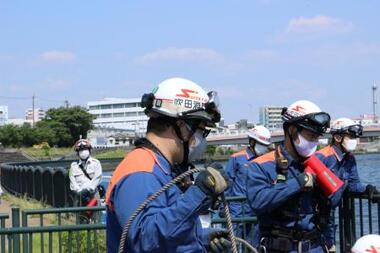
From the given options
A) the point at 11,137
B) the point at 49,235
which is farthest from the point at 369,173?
the point at 11,137

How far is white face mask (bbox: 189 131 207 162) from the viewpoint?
3.54 metres

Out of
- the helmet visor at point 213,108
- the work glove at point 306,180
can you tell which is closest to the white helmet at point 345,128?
the work glove at point 306,180

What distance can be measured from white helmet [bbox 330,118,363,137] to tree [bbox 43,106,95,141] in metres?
100.0

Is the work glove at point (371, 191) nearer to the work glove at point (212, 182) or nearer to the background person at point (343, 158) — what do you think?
the background person at point (343, 158)

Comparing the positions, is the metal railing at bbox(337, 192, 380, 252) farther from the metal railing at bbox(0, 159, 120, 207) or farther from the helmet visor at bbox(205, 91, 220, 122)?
the metal railing at bbox(0, 159, 120, 207)

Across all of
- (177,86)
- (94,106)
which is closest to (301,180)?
(177,86)

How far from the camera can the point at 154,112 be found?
11.7ft

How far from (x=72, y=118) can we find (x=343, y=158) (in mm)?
100827

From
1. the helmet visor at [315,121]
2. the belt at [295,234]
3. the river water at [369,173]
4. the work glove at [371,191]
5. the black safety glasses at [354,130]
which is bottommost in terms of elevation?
the river water at [369,173]

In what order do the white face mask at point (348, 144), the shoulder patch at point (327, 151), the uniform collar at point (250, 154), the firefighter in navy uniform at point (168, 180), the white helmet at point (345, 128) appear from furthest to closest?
the uniform collar at point (250, 154) < the white helmet at point (345, 128) < the white face mask at point (348, 144) < the shoulder patch at point (327, 151) < the firefighter in navy uniform at point (168, 180)

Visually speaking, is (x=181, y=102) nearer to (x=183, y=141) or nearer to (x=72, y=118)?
(x=183, y=141)

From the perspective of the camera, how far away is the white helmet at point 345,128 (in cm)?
791

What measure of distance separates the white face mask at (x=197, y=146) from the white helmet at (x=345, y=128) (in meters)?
4.56

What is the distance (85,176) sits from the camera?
12906mm
